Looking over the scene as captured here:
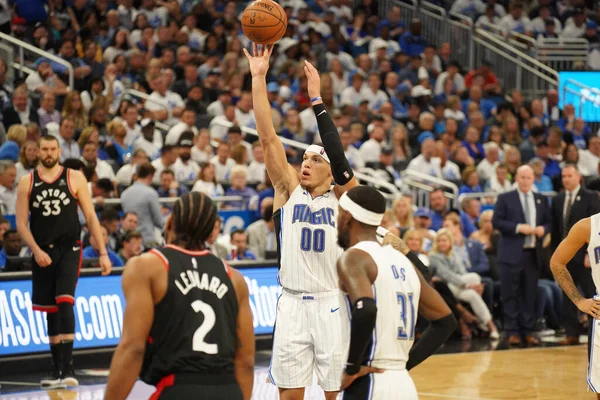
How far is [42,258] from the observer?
10000mm

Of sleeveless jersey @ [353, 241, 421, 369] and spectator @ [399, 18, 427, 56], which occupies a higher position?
spectator @ [399, 18, 427, 56]

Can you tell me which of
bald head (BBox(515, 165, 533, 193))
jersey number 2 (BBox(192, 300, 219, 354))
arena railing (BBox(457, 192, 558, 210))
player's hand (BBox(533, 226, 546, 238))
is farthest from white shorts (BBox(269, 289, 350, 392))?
arena railing (BBox(457, 192, 558, 210))

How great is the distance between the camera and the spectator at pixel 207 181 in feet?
49.1

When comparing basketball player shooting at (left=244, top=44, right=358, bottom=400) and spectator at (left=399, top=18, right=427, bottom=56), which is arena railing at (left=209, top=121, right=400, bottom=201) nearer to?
spectator at (left=399, top=18, right=427, bottom=56)

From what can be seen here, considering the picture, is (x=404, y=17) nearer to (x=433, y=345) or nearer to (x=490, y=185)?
(x=490, y=185)

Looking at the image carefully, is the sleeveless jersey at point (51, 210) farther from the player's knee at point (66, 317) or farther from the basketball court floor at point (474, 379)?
the basketball court floor at point (474, 379)

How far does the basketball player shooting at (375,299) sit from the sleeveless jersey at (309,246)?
6.11ft

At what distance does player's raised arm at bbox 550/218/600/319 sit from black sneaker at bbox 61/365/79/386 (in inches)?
186

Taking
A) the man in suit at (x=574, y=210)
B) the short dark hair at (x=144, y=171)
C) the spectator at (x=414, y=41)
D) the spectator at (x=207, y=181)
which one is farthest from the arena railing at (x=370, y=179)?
the spectator at (x=414, y=41)

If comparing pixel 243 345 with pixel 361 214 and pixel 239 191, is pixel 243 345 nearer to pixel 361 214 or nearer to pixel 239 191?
pixel 361 214

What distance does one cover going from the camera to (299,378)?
703 cm

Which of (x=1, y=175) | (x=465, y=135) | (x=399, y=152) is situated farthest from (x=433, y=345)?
(x=465, y=135)

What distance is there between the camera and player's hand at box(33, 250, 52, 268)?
10000 millimetres

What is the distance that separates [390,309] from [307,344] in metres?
1.98
